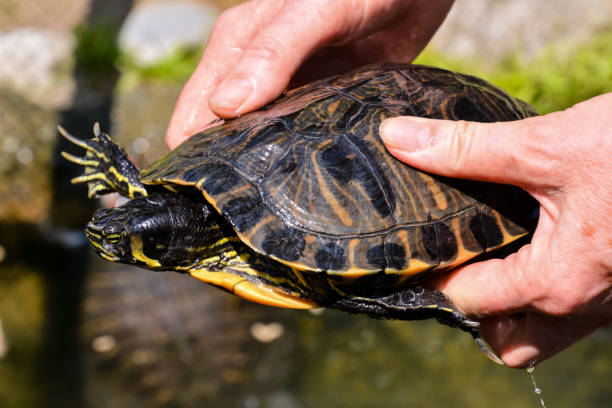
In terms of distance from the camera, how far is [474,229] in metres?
2.01

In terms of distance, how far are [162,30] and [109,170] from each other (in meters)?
5.17

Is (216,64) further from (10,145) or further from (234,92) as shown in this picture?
(10,145)

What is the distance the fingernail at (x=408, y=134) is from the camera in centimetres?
192

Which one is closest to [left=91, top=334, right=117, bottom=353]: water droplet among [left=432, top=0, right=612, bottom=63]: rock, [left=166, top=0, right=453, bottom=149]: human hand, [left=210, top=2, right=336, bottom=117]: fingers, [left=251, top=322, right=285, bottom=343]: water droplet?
[left=251, top=322, right=285, bottom=343]: water droplet

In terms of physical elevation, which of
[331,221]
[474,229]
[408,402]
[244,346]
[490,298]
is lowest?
[408,402]

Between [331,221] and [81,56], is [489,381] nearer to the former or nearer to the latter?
[331,221]

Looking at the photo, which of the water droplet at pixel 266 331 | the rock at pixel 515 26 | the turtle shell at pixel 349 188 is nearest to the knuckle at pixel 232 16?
the turtle shell at pixel 349 188

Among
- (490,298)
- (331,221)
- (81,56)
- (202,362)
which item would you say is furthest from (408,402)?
(81,56)

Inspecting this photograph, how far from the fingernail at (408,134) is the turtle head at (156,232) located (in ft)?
2.50

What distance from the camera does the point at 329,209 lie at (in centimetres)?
191

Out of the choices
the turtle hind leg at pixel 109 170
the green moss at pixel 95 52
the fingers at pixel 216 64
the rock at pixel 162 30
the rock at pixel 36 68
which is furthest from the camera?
the rock at pixel 162 30

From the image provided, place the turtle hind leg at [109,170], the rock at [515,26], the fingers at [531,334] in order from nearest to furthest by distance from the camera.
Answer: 1. the fingers at [531,334]
2. the turtle hind leg at [109,170]
3. the rock at [515,26]

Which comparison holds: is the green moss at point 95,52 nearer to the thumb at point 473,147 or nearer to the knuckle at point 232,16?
the knuckle at point 232,16

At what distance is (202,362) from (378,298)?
3.17 meters
